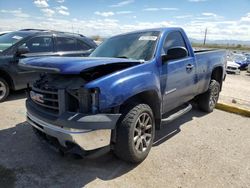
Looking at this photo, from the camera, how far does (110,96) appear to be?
2871 millimetres

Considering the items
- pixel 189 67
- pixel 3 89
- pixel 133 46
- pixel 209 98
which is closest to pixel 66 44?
pixel 3 89

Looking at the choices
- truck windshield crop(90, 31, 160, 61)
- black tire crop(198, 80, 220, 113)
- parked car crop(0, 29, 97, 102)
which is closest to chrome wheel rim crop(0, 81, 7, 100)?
parked car crop(0, 29, 97, 102)

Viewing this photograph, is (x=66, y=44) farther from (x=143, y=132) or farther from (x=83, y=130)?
(x=83, y=130)

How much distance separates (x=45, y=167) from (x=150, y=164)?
4.67 ft

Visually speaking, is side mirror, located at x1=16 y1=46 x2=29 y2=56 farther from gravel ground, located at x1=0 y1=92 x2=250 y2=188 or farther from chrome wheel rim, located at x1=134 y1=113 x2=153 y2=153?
chrome wheel rim, located at x1=134 y1=113 x2=153 y2=153

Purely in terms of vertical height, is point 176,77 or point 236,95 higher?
point 176,77

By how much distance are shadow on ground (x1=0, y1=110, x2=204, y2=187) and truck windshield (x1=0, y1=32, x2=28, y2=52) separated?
125 inches

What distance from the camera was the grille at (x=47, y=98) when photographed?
3.04 meters

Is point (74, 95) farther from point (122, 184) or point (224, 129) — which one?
point (224, 129)

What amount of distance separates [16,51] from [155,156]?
4631 mm

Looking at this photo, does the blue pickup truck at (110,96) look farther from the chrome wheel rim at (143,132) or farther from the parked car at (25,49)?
the parked car at (25,49)

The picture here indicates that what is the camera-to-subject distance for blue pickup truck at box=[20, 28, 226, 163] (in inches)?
111

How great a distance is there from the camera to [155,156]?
12.1 feet

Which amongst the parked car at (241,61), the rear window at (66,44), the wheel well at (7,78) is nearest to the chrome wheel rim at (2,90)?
the wheel well at (7,78)
